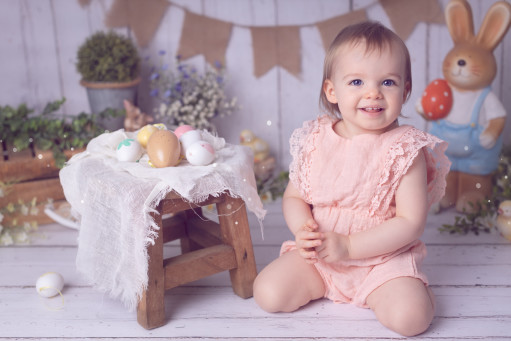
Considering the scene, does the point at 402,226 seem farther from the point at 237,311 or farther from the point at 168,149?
the point at 168,149

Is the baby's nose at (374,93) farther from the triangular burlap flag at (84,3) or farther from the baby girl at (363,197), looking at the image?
the triangular burlap flag at (84,3)

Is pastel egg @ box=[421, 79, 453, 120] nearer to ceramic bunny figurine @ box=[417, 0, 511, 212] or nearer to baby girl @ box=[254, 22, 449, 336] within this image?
ceramic bunny figurine @ box=[417, 0, 511, 212]

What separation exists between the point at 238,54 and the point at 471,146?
979mm

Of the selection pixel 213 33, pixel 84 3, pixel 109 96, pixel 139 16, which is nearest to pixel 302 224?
pixel 109 96

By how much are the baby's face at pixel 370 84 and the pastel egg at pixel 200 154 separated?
0.32 m

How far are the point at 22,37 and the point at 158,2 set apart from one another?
1.95 ft

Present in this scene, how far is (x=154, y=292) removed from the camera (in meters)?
1.21

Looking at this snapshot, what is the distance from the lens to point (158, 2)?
2238mm

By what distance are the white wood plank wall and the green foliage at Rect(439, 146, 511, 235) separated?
34 centimetres

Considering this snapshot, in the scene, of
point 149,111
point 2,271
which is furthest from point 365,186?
point 149,111

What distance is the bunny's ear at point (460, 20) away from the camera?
1812 mm

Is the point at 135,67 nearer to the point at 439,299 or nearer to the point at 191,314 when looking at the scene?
the point at 191,314

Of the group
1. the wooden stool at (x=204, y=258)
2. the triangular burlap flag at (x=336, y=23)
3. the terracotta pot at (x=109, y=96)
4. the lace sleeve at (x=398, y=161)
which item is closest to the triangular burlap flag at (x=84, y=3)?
the terracotta pot at (x=109, y=96)

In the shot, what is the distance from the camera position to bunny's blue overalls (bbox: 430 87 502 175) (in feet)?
6.12
